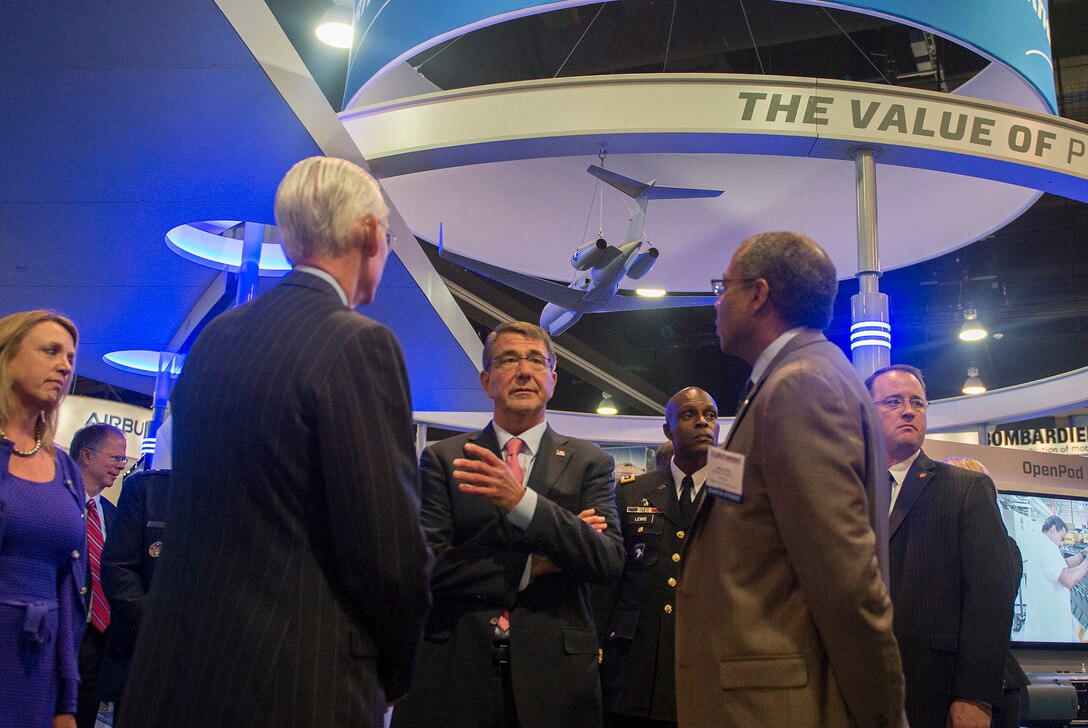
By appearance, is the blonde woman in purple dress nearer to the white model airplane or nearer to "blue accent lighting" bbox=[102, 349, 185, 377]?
the white model airplane

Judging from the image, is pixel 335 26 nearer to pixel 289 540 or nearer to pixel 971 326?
pixel 289 540

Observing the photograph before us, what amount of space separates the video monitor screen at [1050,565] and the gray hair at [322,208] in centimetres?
545

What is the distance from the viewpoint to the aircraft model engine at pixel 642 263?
982 centimetres

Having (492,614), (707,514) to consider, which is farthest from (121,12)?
(707,514)

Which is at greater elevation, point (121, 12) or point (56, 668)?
point (121, 12)

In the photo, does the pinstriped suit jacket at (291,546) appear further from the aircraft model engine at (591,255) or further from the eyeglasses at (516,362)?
the aircraft model engine at (591,255)

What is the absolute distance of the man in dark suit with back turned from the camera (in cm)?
142

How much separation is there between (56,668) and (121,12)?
2455mm

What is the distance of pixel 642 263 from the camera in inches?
393

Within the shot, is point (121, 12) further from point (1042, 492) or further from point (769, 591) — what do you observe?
point (1042, 492)

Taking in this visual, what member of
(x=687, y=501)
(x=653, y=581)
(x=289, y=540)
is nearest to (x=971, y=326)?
(x=687, y=501)

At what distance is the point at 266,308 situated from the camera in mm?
1633

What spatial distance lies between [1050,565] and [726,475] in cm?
505

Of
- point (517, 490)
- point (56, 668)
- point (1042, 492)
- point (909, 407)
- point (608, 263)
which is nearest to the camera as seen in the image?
point (517, 490)
